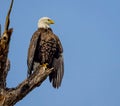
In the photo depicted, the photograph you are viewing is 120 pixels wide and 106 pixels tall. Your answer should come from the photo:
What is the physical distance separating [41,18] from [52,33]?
862 mm

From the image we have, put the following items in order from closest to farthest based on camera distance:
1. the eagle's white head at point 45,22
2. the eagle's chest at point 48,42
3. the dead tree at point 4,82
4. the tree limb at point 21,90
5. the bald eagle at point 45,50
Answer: the dead tree at point 4,82
the tree limb at point 21,90
the bald eagle at point 45,50
the eagle's chest at point 48,42
the eagle's white head at point 45,22

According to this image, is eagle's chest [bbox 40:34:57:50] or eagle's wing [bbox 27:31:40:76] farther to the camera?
eagle's chest [bbox 40:34:57:50]

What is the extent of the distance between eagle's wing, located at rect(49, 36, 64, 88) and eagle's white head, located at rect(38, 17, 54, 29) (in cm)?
61

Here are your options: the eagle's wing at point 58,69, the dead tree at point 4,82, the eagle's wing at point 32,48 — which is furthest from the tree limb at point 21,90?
the eagle's wing at point 32,48

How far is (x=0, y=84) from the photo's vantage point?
7836 millimetres

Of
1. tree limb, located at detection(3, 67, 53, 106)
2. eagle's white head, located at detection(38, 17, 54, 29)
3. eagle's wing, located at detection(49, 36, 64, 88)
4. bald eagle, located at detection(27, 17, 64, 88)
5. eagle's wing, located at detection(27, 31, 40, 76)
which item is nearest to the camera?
tree limb, located at detection(3, 67, 53, 106)

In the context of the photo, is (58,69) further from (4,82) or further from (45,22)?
(4,82)

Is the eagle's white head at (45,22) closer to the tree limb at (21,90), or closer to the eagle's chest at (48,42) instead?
the eagle's chest at (48,42)

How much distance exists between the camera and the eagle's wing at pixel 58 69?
10.9m

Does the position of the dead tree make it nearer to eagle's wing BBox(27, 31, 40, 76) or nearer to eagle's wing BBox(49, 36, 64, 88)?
eagle's wing BBox(49, 36, 64, 88)

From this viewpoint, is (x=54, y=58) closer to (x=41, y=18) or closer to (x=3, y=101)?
(x=41, y=18)

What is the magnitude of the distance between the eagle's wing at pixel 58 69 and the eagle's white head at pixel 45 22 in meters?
0.61

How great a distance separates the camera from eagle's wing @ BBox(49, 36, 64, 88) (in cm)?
1086

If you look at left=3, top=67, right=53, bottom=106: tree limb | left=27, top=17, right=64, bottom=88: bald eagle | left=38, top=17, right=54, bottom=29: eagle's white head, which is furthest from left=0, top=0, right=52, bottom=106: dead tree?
left=38, top=17, right=54, bottom=29: eagle's white head
